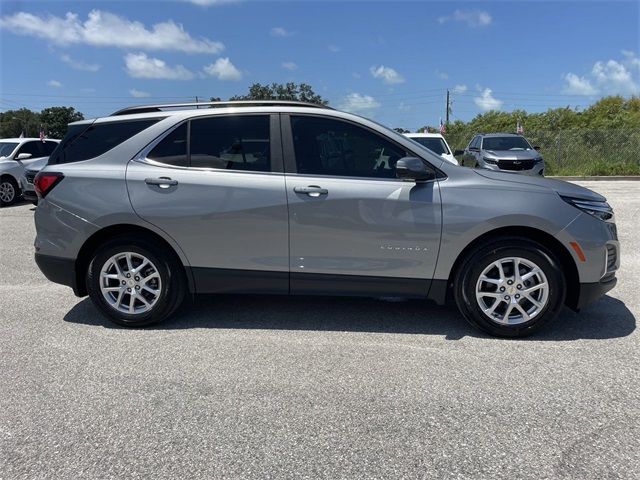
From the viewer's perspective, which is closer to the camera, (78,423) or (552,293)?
(78,423)

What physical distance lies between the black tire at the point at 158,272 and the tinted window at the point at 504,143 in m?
13.1

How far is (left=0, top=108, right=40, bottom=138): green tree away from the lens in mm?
77688

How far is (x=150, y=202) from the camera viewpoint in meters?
4.17

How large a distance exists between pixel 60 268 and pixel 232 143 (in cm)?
185

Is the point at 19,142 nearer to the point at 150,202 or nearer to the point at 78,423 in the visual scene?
the point at 150,202

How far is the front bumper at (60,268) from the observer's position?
4336mm

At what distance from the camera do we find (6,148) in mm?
13320

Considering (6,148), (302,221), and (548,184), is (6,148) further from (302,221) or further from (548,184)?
(548,184)

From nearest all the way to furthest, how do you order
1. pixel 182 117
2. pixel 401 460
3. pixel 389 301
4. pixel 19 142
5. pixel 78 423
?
1. pixel 401 460
2. pixel 78 423
3. pixel 182 117
4. pixel 389 301
5. pixel 19 142

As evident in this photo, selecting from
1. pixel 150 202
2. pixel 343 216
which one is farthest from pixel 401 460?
pixel 150 202

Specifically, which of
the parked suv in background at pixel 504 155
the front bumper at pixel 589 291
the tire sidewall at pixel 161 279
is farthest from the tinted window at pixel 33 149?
the front bumper at pixel 589 291

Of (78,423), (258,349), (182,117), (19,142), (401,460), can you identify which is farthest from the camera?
(19,142)

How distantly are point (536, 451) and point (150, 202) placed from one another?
3.28m

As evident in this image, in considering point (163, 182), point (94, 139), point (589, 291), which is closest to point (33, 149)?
point (94, 139)
